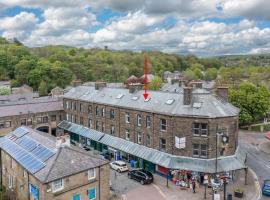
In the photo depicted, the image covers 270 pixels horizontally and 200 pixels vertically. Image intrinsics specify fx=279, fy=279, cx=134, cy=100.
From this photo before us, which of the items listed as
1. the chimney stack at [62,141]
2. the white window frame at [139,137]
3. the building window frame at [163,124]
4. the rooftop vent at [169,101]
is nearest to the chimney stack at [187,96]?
the rooftop vent at [169,101]

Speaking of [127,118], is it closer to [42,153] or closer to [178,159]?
[178,159]

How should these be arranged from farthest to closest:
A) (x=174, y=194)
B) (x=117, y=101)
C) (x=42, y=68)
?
(x=42, y=68), (x=117, y=101), (x=174, y=194)

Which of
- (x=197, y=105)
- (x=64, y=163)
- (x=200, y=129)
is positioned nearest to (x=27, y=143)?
(x=64, y=163)

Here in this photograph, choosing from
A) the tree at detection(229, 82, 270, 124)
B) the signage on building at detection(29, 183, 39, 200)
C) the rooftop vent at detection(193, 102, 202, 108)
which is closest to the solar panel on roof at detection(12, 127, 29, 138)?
Result: the signage on building at detection(29, 183, 39, 200)

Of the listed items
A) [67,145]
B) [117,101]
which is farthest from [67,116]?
→ [67,145]

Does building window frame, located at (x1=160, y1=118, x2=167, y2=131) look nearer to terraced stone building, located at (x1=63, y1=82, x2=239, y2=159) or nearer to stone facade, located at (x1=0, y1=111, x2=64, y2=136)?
terraced stone building, located at (x1=63, y1=82, x2=239, y2=159)

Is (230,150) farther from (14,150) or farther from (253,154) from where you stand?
(14,150)
